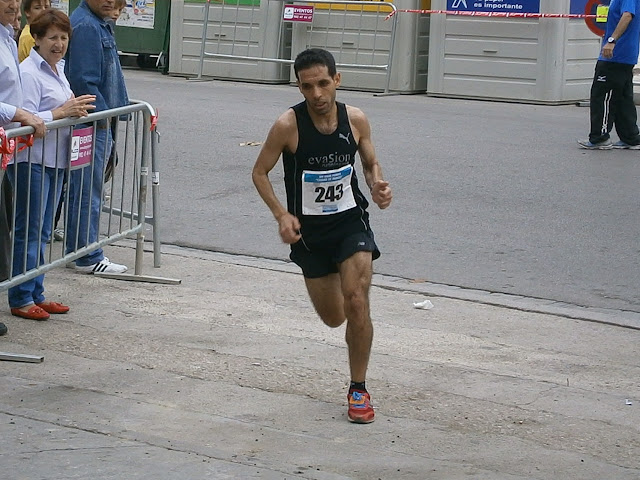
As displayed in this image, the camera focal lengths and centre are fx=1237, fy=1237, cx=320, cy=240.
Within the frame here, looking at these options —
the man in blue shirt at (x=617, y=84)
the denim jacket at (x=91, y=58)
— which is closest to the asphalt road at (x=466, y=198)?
the man in blue shirt at (x=617, y=84)

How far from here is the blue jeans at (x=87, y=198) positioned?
7.52 metres

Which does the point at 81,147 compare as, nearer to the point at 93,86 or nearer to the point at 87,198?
the point at 87,198

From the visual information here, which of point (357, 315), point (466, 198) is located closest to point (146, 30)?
point (466, 198)

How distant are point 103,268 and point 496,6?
1026 centimetres

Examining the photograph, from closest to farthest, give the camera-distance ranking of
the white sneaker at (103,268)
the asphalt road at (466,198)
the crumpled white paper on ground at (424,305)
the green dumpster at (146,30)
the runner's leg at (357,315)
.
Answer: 1. the runner's leg at (357,315)
2. the crumpled white paper on ground at (424,305)
3. the white sneaker at (103,268)
4. the asphalt road at (466,198)
5. the green dumpster at (146,30)

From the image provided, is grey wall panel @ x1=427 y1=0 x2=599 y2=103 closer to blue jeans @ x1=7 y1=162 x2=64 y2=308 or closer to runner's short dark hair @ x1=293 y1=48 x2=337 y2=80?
blue jeans @ x1=7 y1=162 x2=64 y2=308

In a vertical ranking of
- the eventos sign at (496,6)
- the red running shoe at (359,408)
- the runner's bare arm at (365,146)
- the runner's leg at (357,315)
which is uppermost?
the eventos sign at (496,6)

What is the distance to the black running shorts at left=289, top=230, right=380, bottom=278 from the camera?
227 inches

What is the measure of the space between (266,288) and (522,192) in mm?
3750

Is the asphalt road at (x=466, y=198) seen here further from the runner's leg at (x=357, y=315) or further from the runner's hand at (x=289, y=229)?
the runner's hand at (x=289, y=229)

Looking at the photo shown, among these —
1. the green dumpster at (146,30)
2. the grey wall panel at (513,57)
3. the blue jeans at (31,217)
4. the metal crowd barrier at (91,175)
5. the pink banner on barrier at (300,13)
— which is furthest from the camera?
the green dumpster at (146,30)

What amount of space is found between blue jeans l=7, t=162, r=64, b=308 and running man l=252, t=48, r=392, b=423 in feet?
5.81

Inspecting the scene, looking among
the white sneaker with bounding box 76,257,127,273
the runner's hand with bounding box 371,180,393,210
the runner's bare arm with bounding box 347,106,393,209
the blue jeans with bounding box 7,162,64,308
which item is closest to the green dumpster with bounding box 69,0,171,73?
the white sneaker with bounding box 76,257,127,273

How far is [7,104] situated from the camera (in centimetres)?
677
